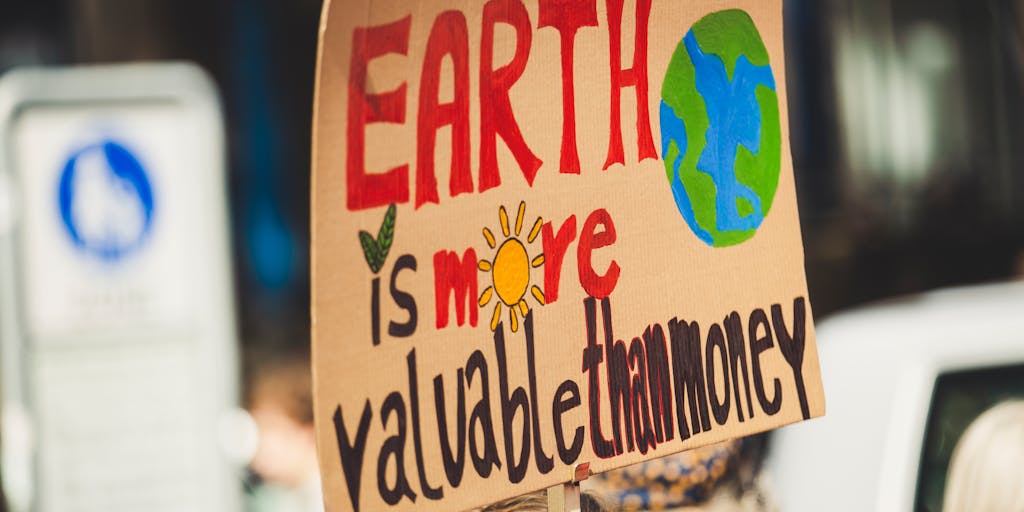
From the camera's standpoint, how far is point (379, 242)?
40.9 inches

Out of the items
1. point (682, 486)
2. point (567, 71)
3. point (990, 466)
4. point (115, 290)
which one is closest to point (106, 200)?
point (115, 290)

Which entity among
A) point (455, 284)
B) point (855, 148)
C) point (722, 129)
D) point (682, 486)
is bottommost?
point (682, 486)

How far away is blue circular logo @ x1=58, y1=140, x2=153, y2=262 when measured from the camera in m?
2.79

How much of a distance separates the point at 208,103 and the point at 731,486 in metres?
1.91

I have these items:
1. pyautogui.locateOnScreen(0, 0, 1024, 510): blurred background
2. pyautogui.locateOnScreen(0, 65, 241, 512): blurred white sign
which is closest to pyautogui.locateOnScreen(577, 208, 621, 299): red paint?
pyautogui.locateOnScreen(0, 65, 241, 512): blurred white sign

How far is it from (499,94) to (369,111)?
18 cm

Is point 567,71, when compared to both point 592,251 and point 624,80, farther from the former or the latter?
point 592,251

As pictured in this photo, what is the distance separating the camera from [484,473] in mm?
1120

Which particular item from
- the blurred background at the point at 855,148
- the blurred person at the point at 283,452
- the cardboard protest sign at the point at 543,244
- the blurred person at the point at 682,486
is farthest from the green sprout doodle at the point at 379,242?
the blurred background at the point at 855,148

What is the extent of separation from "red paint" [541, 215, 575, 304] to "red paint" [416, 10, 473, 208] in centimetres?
12

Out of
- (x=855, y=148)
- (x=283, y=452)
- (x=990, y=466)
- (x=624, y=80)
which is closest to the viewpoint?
(x=624, y=80)

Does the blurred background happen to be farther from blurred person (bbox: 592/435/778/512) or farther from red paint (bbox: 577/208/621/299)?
red paint (bbox: 577/208/621/299)

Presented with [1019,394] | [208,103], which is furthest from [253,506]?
[1019,394]

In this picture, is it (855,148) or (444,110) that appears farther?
(855,148)
